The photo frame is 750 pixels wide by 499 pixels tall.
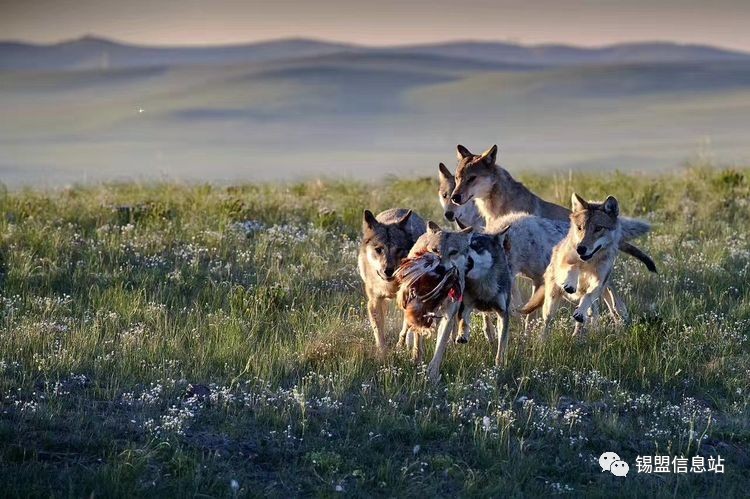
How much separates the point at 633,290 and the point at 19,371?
7.51m

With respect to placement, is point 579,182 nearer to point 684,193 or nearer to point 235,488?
point 684,193

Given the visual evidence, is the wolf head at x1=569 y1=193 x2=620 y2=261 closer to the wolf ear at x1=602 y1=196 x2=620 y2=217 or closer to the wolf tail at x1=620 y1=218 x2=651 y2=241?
the wolf ear at x1=602 y1=196 x2=620 y2=217

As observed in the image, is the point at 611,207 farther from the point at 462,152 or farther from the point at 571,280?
the point at 462,152

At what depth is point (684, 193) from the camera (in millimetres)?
19875

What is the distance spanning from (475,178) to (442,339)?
4.33 metres

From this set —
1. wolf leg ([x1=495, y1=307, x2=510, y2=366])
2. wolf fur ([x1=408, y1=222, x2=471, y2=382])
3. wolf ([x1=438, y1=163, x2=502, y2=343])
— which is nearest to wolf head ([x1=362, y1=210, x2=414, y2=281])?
wolf fur ([x1=408, y1=222, x2=471, y2=382])

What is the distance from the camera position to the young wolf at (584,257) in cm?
1052

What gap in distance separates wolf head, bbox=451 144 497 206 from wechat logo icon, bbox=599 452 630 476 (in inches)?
226

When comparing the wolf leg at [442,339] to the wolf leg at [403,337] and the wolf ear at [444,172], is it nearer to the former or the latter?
the wolf leg at [403,337]

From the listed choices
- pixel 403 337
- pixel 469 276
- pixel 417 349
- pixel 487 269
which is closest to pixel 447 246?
pixel 469 276

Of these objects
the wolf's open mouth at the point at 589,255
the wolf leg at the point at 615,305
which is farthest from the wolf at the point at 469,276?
the wolf leg at the point at 615,305

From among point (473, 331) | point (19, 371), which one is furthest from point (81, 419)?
point (473, 331)

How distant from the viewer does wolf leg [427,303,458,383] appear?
9598mm

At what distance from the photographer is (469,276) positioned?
9.76m
